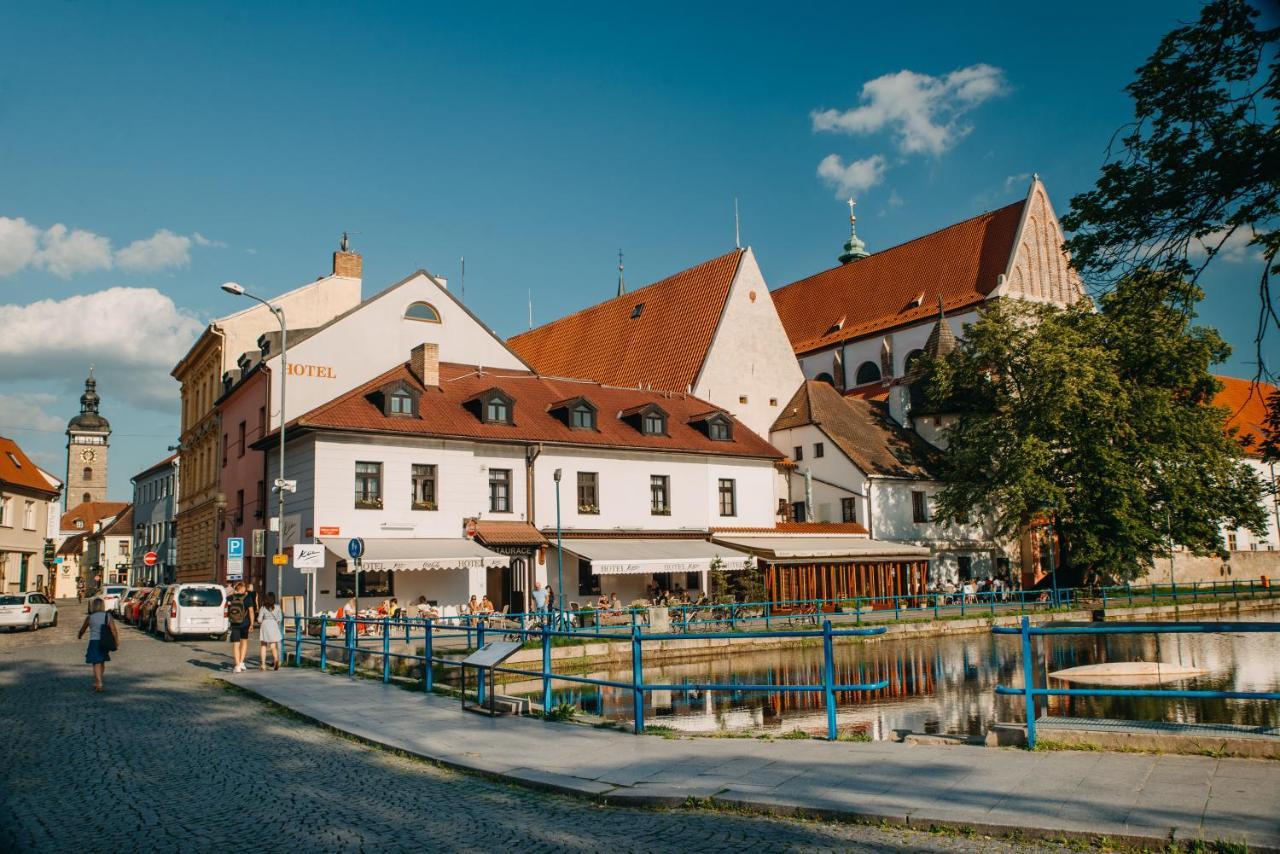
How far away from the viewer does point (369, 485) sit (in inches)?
1283

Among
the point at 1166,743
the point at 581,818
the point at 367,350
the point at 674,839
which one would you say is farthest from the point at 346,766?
the point at 367,350

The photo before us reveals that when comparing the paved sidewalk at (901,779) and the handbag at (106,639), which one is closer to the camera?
the paved sidewalk at (901,779)

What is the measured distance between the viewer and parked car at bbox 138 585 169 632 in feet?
109

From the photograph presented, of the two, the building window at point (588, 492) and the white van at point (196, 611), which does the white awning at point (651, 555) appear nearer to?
the building window at point (588, 492)

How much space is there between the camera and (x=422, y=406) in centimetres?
3491

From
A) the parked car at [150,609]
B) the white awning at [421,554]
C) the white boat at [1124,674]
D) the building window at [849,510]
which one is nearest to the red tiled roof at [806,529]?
the building window at [849,510]

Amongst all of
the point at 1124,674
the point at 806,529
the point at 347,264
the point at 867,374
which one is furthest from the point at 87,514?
the point at 1124,674

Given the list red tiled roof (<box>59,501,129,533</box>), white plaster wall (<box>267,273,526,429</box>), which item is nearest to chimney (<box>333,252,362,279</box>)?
white plaster wall (<box>267,273,526,429</box>)

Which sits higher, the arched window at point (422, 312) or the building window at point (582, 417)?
the arched window at point (422, 312)

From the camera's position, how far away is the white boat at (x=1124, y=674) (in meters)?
20.4

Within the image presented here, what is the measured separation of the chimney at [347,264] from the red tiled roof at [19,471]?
20430 millimetres

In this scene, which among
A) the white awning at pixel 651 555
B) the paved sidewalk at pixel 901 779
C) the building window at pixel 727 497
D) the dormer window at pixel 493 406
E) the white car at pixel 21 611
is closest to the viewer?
the paved sidewalk at pixel 901 779

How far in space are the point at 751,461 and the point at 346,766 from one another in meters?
31.7

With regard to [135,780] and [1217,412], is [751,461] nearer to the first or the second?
[1217,412]
